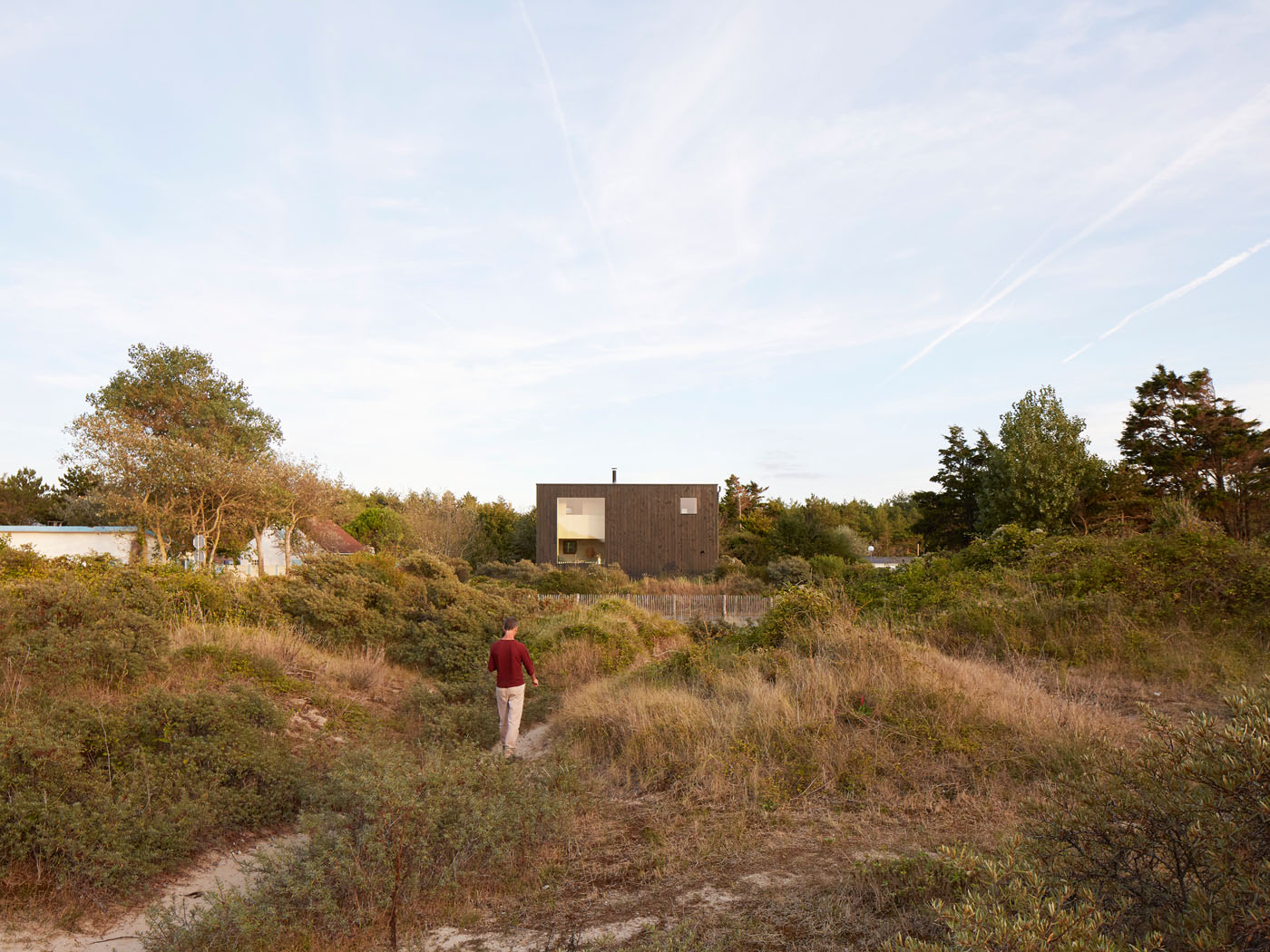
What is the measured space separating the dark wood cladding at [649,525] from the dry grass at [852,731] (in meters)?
26.9

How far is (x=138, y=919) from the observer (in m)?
4.78

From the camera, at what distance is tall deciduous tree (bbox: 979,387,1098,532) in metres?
27.6

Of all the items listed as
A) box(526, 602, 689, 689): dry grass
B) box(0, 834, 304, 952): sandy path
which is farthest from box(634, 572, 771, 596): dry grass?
box(0, 834, 304, 952): sandy path

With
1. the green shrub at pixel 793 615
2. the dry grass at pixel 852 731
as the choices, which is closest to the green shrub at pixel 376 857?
the dry grass at pixel 852 731

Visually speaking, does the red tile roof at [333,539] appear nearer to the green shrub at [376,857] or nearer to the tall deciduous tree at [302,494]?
the tall deciduous tree at [302,494]

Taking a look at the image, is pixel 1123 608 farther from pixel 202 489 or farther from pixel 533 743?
pixel 202 489

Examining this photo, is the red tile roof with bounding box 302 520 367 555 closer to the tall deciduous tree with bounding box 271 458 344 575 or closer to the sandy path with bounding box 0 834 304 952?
the tall deciduous tree with bounding box 271 458 344 575

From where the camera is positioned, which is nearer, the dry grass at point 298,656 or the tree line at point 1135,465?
the dry grass at point 298,656

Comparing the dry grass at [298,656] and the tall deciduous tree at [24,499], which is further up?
the tall deciduous tree at [24,499]

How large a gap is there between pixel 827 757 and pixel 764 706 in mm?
1010

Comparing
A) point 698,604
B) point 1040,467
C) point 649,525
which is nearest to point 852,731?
point 698,604

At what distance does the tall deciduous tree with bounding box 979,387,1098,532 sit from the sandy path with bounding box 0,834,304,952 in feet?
90.4

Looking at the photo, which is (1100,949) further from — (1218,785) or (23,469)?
(23,469)

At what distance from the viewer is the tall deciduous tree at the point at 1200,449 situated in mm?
24922
